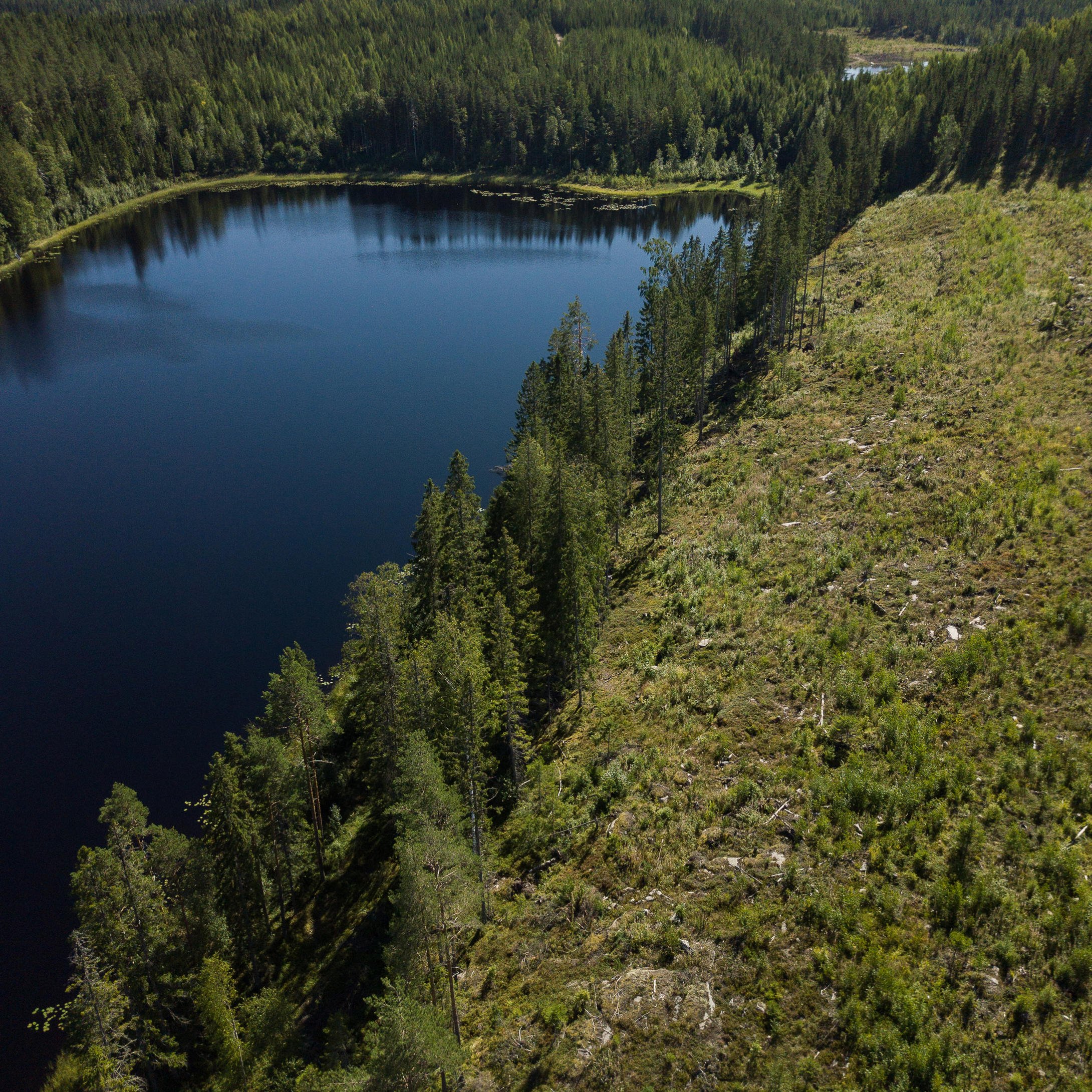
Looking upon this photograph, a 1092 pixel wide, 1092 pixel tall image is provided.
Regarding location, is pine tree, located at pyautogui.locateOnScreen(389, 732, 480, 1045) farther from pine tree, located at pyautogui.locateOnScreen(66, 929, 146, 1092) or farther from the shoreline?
the shoreline

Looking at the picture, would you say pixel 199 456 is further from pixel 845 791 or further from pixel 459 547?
pixel 845 791

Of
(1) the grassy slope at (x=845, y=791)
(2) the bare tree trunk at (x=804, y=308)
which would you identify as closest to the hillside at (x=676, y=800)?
(1) the grassy slope at (x=845, y=791)

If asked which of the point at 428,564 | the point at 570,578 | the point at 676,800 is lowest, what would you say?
the point at 676,800

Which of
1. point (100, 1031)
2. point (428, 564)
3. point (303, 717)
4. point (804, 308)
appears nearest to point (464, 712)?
point (303, 717)

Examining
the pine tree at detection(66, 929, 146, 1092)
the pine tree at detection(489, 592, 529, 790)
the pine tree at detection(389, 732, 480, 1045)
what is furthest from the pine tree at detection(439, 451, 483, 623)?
the pine tree at detection(66, 929, 146, 1092)

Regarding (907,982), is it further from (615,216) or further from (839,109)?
(839,109)

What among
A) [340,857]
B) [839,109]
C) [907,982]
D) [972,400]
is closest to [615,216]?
[839,109]
